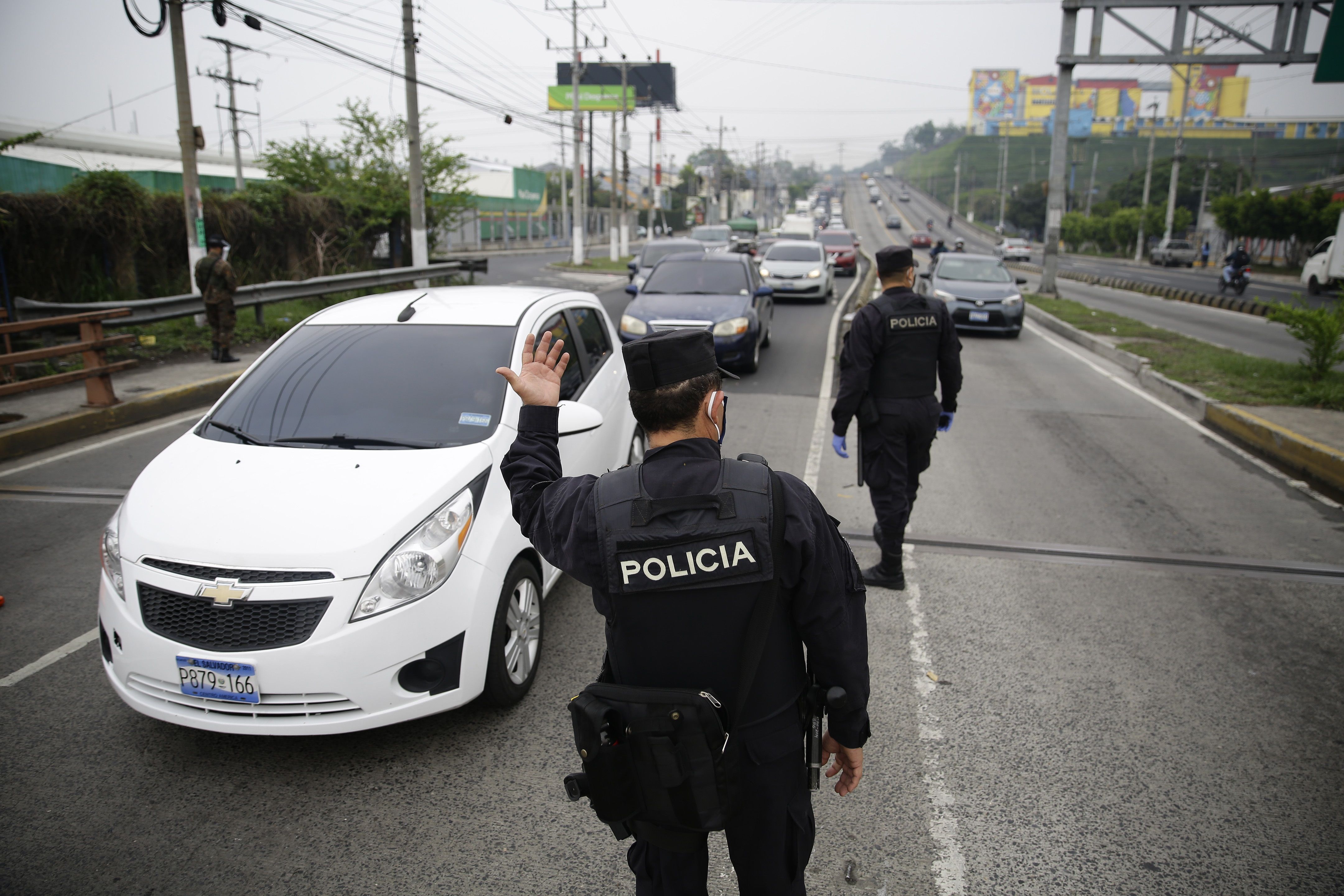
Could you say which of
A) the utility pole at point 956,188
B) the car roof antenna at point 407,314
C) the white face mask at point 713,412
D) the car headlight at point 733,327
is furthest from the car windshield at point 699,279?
the utility pole at point 956,188

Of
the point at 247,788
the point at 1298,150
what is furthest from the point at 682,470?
the point at 1298,150

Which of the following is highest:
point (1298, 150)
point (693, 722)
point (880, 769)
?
point (1298, 150)

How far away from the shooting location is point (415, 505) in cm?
339

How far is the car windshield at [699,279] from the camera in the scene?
477 inches

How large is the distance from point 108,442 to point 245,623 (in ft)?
21.0

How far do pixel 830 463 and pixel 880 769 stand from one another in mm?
4534

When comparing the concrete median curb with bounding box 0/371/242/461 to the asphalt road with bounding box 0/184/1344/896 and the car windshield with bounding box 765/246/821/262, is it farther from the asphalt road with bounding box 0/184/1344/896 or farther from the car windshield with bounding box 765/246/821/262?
the car windshield with bounding box 765/246/821/262

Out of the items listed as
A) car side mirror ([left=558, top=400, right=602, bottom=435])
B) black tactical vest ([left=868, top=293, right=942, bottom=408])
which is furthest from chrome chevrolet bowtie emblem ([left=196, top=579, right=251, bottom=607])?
black tactical vest ([left=868, top=293, right=942, bottom=408])

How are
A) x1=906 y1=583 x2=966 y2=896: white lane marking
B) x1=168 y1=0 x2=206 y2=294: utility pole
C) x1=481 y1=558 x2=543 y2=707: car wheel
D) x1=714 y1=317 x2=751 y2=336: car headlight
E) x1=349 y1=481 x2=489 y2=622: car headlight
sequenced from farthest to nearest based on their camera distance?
1. x1=168 y1=0 x2=206 y2=294: utility pole
2. x1=714 y1=317 x2=751 y2=336: car headlight
3. x1=481 y1=558 x2=543 y2=707: car wheel
4. x1=349 y1=481 x2=489 y2=622: car headlight
5. x1=906 y1=583 x2=966 y2=896: white lane marking

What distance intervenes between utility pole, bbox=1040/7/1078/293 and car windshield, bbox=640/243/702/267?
8.96 m

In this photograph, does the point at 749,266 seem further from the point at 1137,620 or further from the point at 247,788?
the point at 247,788

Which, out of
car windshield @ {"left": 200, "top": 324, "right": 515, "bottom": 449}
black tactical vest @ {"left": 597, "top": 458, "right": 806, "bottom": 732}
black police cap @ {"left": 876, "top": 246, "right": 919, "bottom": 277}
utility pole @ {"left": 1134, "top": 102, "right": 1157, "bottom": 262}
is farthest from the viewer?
utility pole @ {"left": 1134, "top": 102, "right": 1157, "bottom": 262}

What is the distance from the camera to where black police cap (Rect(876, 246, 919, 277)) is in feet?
15.8

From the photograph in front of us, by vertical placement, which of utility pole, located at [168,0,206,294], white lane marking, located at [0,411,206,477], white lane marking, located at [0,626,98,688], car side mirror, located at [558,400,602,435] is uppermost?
utility pole, located at [168,0,206,294]
